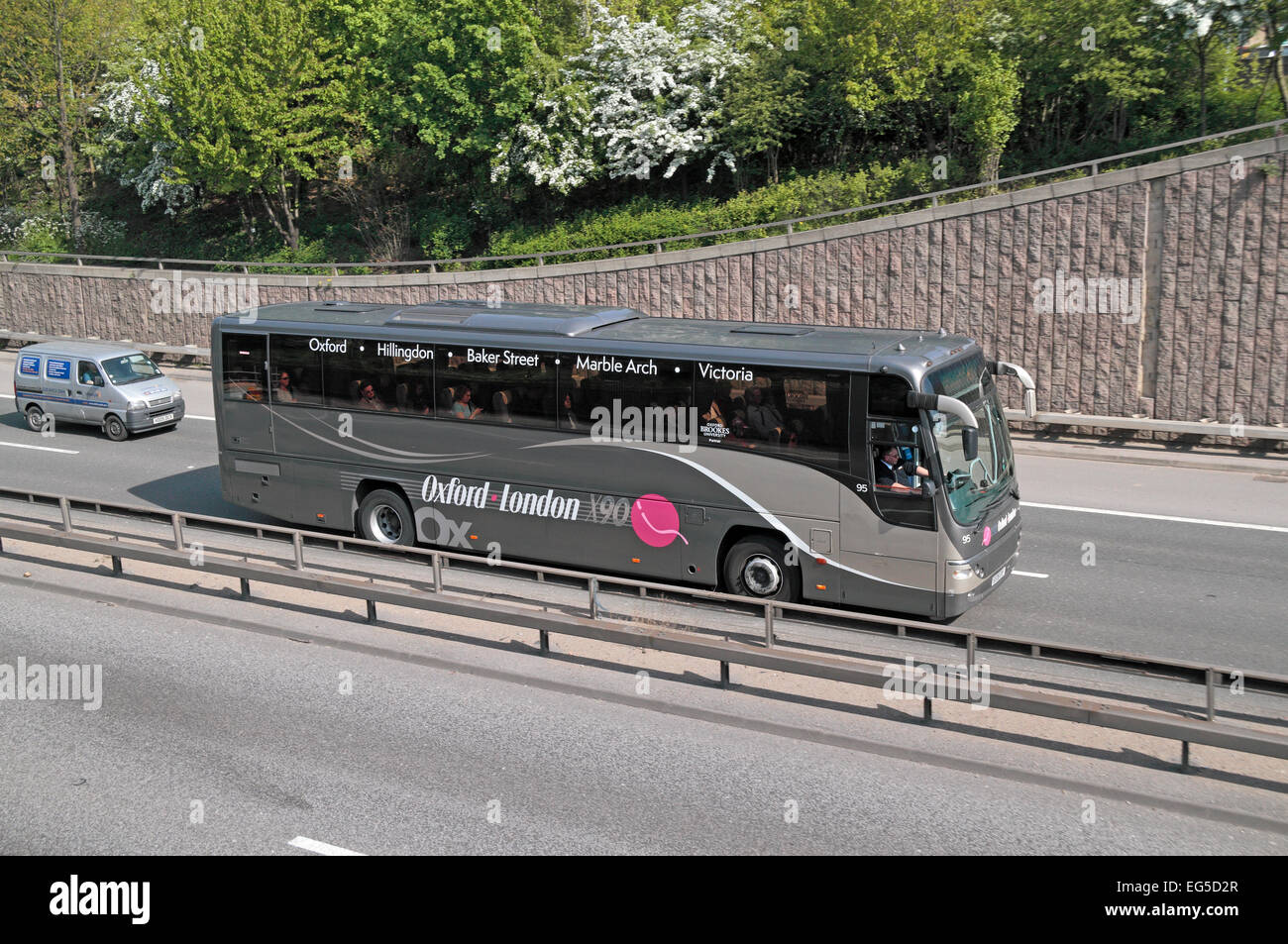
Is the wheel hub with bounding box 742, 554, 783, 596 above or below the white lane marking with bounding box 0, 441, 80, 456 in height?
below

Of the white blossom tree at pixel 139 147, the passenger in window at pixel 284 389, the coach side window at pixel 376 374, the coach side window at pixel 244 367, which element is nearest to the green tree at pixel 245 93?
the white blossom tree at pixel 139 147

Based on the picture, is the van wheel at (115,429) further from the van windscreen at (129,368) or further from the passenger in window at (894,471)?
the passenger in window at (894,471)

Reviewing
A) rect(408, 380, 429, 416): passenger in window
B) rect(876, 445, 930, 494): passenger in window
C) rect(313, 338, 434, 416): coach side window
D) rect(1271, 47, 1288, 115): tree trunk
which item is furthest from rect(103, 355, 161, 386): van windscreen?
rect(1271, 47, 1288, 115): tree trunk

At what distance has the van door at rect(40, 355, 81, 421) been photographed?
23281mm

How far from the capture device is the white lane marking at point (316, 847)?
24.4ft

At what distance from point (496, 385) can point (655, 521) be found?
2.73m

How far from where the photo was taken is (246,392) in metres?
16.0

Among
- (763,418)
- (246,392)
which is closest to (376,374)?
(246,392)

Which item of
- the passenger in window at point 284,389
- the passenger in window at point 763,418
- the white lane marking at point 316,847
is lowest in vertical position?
the white lane marking at point 316,847

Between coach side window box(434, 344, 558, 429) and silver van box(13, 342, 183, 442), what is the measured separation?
11.1m

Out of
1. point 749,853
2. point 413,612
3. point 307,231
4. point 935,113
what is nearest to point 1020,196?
point 935,113

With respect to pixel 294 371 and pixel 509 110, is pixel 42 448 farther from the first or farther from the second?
pixel 509 110

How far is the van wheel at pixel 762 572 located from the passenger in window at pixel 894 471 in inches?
58.2

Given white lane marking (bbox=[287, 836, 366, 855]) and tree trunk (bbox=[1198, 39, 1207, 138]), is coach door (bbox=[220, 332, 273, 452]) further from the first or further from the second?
tree trunk (bbox=[1198, 39, 1207, 138])
